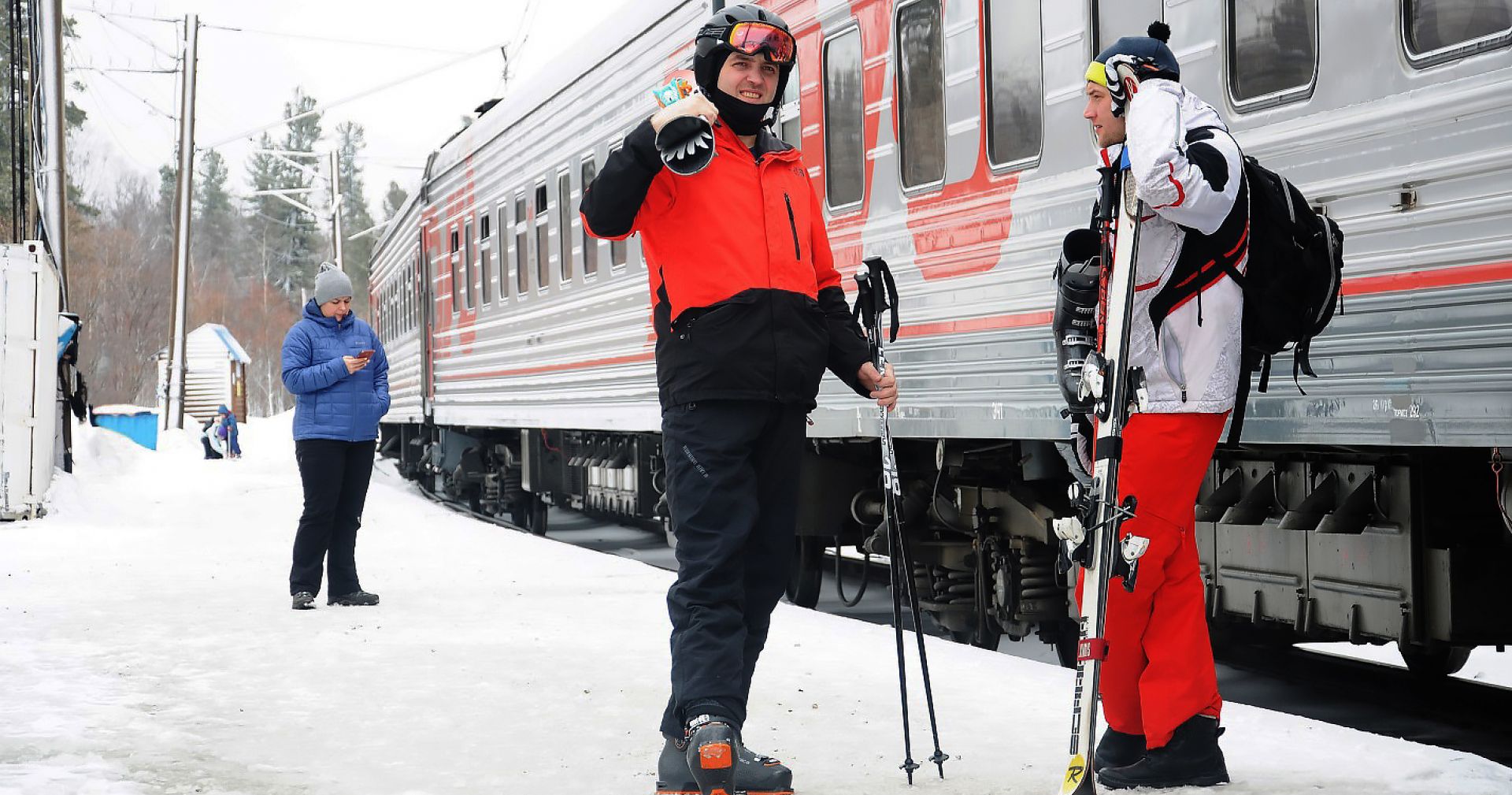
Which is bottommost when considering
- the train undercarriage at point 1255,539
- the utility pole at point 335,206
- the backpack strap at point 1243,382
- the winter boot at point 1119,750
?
the winter boot at point 1119,750

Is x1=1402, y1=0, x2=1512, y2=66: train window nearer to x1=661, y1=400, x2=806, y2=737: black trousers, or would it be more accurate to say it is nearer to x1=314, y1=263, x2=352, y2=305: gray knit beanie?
x1=661, y1=400, x2=806, y2=737: black trousers

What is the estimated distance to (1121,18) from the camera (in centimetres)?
603

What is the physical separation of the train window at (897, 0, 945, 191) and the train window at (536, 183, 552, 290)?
6.66 metres

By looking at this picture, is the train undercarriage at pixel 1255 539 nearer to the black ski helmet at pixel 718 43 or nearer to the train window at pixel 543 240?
the black ski helmet at pixel 718 43

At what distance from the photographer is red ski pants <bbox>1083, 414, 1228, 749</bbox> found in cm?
395

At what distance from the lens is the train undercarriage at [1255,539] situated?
539 cm

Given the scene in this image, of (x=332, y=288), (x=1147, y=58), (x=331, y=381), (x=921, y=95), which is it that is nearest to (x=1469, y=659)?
(x=921, y=95)

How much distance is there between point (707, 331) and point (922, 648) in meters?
1.07

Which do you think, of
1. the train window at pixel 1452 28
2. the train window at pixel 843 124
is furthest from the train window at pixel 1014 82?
the train window at pixel 1452 28

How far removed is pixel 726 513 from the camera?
13.3 ft

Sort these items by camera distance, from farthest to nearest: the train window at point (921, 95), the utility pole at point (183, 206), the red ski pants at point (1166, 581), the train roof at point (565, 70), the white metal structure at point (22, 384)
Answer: the utility pole at point (183, 206) < the white metal structure at point (22, 384) < the train roof at point (565, 70) < the train window at point (921, 95) < the red ski pants at point (1166, 581)

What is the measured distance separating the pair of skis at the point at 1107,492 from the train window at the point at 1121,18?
87.2 inches

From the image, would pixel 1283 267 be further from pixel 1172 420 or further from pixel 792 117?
pixel 792 117

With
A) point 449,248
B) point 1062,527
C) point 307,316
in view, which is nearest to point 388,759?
point 1062,527
